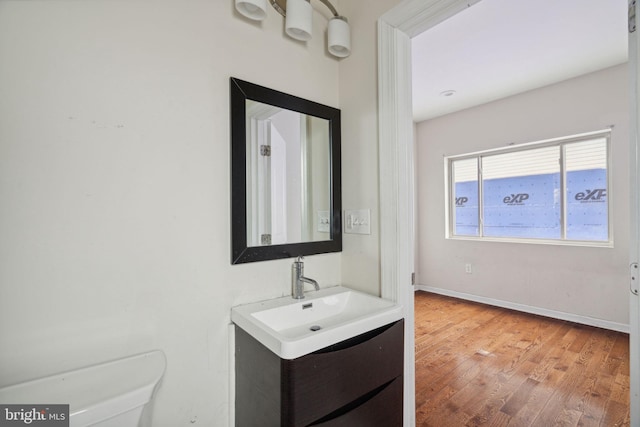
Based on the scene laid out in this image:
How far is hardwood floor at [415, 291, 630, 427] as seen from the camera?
5.57 ft

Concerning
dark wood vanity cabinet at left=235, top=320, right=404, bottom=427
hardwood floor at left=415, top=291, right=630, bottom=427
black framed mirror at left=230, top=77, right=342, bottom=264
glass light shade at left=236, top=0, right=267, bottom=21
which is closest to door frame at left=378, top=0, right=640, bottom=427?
dark wood vanity cabinet at left=235, top=320, right=404, bottom=427

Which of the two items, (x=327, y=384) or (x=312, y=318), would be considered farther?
(x=312, y=318)

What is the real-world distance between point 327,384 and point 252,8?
144cm

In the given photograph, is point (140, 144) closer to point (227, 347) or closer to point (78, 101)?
point (78, 101)

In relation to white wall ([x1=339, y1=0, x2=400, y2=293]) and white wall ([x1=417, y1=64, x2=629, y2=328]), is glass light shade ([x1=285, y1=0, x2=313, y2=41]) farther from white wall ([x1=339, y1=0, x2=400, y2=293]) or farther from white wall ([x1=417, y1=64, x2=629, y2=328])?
white wall ([x1=417, y1=64, x2=629, y2=328])

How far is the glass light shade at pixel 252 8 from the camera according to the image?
1114mm

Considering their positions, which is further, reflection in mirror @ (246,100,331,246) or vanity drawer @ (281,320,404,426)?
reflection in mirror @ (246,100,331,246)

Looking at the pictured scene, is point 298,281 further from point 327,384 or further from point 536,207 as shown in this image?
point 536,207

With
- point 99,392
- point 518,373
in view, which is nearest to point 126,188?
point 99,392

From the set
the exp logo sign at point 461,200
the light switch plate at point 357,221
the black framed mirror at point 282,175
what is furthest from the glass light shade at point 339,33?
the exp logo sign at point 461,200

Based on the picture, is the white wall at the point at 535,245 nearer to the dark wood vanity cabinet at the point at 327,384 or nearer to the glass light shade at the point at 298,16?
the dark wood vanity cabinet at the point at 327,384

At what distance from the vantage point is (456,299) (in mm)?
3850

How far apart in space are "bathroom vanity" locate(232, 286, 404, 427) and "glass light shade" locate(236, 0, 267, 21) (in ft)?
4.00

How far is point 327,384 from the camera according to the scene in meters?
0.93
